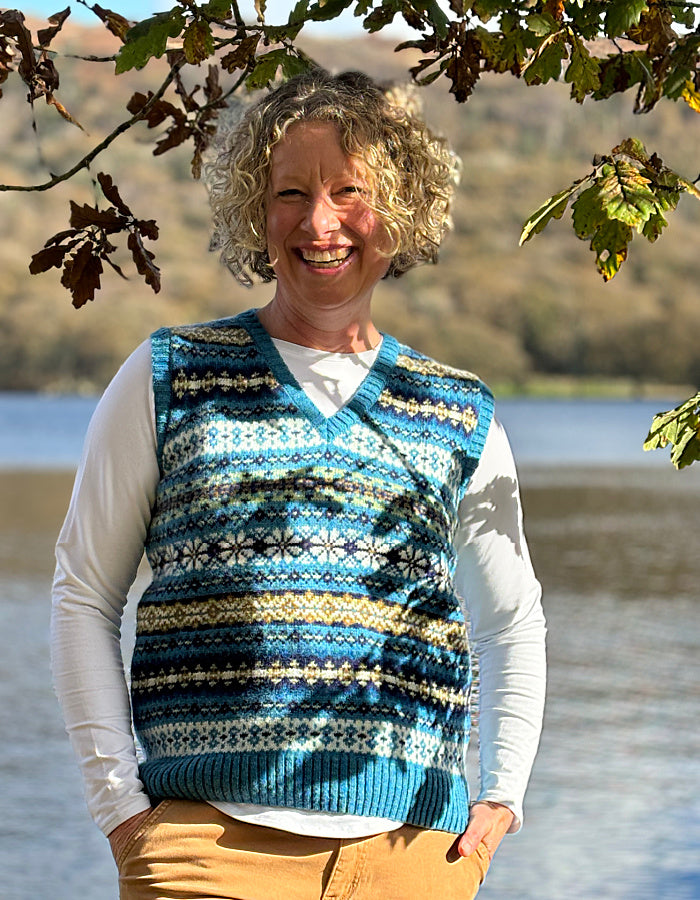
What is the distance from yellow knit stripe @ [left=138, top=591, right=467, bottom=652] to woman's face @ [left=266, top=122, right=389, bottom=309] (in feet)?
1.47

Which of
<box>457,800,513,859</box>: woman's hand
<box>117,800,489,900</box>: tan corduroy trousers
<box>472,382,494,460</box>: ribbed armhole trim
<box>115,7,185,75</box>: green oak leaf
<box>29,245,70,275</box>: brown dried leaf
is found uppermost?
<box>115,7,185,75</box>: green oak leaf

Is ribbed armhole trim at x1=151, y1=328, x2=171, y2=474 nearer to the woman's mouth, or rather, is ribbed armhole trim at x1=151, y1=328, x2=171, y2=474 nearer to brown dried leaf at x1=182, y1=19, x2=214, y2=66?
the woman's mouth

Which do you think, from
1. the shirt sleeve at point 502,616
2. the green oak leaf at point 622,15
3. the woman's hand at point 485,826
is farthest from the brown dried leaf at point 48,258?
the woman's hand at point 485,826

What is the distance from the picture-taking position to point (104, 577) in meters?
2.15

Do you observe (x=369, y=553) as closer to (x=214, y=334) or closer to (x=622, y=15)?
(x=214, y=334)

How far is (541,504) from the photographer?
25.9m

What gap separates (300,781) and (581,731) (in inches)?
279

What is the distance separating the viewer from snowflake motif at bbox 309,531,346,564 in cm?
211

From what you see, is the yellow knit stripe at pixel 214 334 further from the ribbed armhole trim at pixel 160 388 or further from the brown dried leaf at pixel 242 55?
the brown dried leaf at pixel 242 55

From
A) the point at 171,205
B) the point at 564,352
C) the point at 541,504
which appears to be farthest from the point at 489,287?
the point at 541,504

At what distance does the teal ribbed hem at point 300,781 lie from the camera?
2.04 metres

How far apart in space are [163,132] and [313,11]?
0.67 meters

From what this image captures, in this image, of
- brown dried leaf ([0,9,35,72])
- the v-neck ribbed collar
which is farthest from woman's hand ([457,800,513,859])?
brown dried leaf ([0,9,35,72])

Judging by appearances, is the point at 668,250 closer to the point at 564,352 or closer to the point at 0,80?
the point at 564,352
